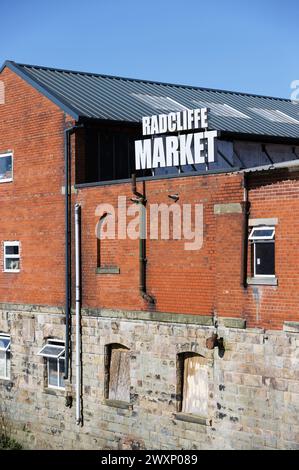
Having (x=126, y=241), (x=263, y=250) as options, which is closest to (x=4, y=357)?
(x=126, y=241)

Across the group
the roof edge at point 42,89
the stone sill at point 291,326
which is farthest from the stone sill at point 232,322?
the roof edge at point 42,89

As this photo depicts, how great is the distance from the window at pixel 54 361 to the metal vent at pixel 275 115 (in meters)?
12.3

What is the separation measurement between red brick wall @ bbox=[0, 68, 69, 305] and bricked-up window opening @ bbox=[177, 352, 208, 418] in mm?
5597

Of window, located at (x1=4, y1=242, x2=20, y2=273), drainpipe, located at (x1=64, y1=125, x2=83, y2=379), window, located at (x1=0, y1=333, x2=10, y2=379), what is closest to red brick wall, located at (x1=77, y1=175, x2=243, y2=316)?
drainpipe, located at (x1=64, y1=125, x2=83, y2=379)

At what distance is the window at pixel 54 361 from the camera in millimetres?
24750

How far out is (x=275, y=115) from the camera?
31.9 metres

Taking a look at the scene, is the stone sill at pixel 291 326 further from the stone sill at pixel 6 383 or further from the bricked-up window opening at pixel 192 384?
the stone sill at pixel 6 383

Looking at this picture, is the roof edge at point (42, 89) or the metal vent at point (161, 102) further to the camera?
the metal vent at point (161, 102)

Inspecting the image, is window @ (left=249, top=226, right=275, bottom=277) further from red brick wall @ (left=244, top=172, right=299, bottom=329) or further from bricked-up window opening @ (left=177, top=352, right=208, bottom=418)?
bricked-up window opening @ (left=177, top=352, right=208, bottom=418)

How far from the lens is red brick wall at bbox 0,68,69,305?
25.1 m

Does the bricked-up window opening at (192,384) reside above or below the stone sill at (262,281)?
below

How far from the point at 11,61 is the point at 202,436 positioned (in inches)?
573

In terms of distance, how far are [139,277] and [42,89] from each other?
7.50m
